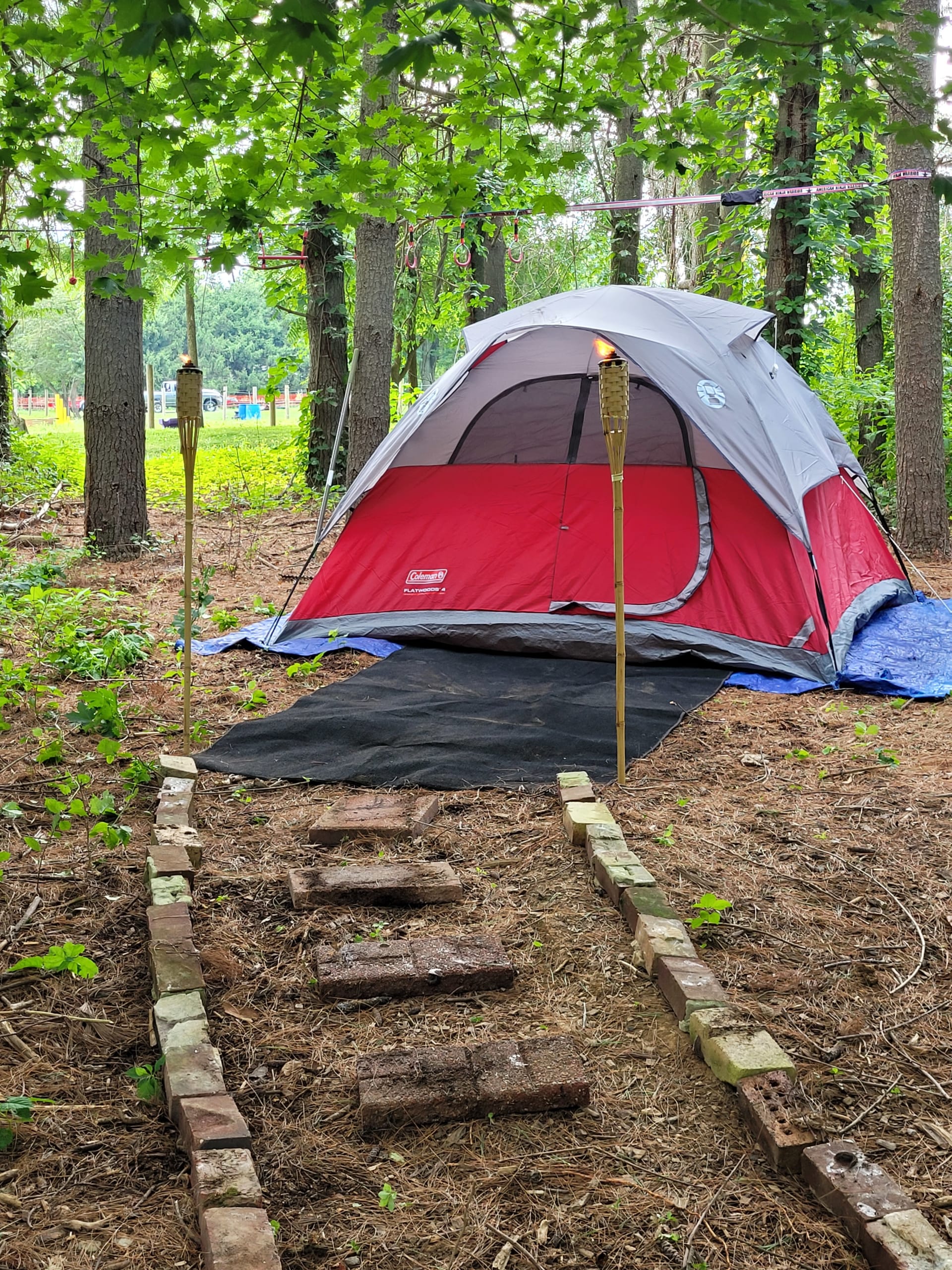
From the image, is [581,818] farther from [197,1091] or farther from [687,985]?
[197,1091]

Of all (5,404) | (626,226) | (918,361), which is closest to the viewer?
(918,361)

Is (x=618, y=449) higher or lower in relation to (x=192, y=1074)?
higher

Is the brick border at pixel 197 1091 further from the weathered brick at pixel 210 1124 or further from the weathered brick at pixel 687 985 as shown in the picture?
the weathered brick at pixel 687 985

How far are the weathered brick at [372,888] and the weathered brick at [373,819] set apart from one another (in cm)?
32

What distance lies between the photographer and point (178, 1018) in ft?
7.14

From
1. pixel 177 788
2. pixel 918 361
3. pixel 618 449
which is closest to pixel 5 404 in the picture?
pixel 918 361

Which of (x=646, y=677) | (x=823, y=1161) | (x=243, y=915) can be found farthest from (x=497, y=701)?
(x=823, y=1161)

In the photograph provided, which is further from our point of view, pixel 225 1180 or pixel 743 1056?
pixel 743 1056

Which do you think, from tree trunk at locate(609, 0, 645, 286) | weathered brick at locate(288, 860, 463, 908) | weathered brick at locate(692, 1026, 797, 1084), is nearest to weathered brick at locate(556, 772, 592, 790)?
weathered brick at locate(288, 860, 463, 908)

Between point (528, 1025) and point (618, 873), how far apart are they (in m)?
0.67

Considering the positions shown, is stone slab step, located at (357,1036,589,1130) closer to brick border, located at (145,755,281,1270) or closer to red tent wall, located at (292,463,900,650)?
brick border, located at (145,755,281,1270)

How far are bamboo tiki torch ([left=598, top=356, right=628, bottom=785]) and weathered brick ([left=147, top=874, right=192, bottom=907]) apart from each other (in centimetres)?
166

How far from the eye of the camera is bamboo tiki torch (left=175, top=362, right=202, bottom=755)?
3814 mm

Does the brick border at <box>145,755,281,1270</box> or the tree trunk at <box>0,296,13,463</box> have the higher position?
Answer: the tree trunk at <box>0,296,13,463</box>
